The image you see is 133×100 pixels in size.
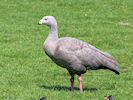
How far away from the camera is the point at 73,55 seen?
38.0ft

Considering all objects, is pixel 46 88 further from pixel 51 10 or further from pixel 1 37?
pixel 51 10

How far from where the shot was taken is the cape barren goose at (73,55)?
1146cm

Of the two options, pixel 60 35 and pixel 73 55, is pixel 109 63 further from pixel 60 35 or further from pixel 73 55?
pixel 60 35

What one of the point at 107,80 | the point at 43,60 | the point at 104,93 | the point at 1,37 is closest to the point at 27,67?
the point at 43,60

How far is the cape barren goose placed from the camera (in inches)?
451

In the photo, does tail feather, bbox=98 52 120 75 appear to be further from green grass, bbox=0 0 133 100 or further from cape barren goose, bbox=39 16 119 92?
green grass, bbox=0 0 133 100

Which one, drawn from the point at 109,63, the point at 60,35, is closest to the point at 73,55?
the point at 109,63

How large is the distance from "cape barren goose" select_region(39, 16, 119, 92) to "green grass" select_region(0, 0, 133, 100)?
535 millimetres

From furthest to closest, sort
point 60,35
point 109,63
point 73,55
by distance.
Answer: point 60,35 → point 109,63 → point 73,55

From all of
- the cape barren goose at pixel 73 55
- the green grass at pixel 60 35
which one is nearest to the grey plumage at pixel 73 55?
the cape barren goose at pixel 73 55

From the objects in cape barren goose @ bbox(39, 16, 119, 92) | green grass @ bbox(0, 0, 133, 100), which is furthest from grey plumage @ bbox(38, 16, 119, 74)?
green grass @ bbox(0, 0, 133, 100)

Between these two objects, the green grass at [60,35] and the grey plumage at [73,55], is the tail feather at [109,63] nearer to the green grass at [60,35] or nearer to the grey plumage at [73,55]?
the grey plumage at [73,55]

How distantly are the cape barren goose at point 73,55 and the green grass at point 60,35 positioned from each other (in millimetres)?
535

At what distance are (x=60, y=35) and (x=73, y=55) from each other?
28.1 ft
